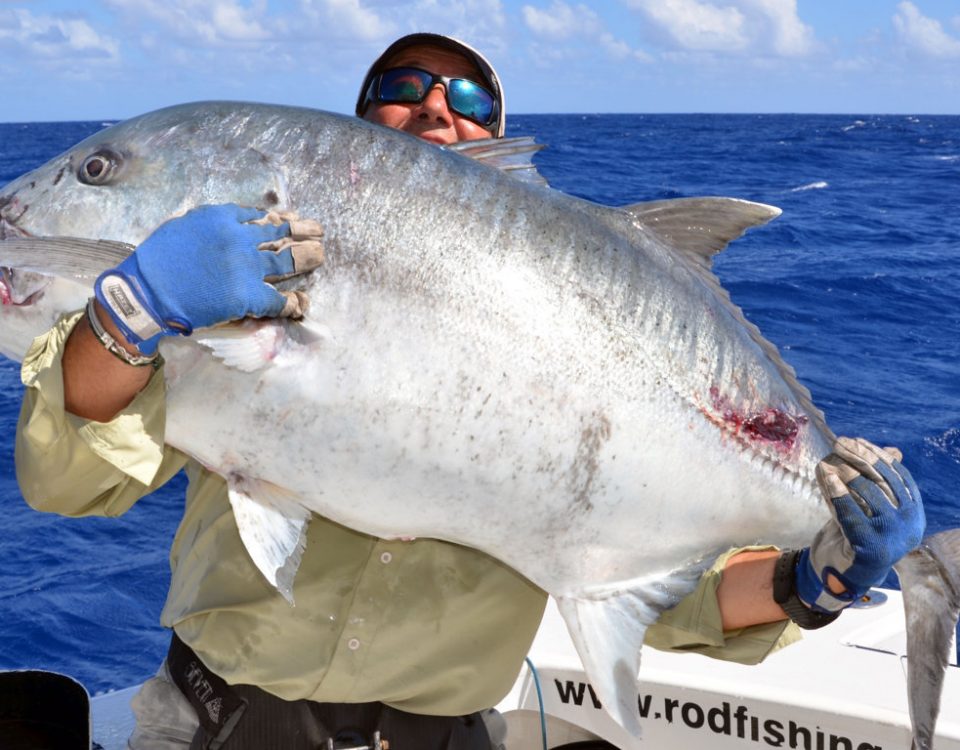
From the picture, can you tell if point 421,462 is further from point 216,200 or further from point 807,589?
point 807,589

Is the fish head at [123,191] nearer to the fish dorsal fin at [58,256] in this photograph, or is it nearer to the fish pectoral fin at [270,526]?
the fish dorsal fin at [58,256]

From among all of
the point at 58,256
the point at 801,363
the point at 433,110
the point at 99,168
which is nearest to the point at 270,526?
Answer: the point at 58,256

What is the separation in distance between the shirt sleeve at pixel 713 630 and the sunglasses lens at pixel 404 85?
147 cm

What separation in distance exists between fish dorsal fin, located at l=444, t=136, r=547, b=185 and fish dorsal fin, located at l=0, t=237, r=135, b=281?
2.42 feet

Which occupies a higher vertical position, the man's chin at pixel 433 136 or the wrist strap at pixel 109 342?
the man's chin at pixel 433 136

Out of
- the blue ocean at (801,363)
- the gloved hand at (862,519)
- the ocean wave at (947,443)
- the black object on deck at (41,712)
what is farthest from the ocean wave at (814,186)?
the black object on deck at (41,712)

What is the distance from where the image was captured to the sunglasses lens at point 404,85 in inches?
111

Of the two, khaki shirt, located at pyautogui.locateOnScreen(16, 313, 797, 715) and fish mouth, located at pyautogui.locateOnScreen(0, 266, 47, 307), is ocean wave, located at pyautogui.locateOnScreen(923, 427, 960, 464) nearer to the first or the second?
khaki shirt, located at pyautogui.locateOnScreen(16, 313, 797, 715)

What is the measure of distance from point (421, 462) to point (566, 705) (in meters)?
1.70

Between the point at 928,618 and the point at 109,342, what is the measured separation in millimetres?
Answer: 1774

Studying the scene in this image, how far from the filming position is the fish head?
1908mm

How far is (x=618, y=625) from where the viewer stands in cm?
222

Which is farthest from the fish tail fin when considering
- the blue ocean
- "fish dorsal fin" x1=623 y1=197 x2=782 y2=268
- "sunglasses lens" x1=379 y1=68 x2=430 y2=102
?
the blue ocean

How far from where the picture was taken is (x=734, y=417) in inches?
85.7
